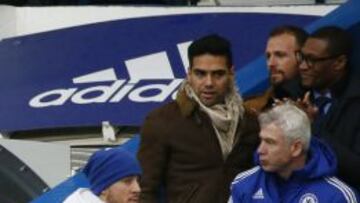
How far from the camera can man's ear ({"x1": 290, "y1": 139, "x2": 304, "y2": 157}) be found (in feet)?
25.1

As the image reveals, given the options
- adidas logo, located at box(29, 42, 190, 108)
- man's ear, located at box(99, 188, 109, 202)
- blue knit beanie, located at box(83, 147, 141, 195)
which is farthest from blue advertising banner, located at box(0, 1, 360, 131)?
Result: man's ear, located at box(99, 188, 109, 202)

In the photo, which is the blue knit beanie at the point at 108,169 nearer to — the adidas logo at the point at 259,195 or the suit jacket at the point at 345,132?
the adidas logo at the point at 259,195

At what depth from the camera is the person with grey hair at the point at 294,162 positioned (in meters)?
7.65

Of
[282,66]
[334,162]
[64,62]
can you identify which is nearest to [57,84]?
[64,62]

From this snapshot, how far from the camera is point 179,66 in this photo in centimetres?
1226

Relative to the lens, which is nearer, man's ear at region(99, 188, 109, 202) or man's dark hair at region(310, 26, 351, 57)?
man's ear at region(99, 188, 109, 202)

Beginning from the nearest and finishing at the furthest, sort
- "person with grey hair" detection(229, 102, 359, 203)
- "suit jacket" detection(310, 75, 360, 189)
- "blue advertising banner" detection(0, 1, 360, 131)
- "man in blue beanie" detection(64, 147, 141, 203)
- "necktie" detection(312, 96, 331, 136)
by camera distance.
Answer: "man in blue beanie" detection(64, 147, 141, 203) → "person with grey hair" detection(229, 102, 359, 203) → "suit jacket" detection(310, 75, 360, 189) → "necktie" detection(312, 96, 331, 136) → "blue advertising banner" detection(0, 1, 360, 131)

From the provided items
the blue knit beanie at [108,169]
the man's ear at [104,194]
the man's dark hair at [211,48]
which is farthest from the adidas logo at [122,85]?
the man's ear at [104,194]

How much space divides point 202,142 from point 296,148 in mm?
721

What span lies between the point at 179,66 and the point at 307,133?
15.2 ft

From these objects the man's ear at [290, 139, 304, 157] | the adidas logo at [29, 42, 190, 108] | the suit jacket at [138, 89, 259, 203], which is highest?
the man's ear at [290, 139, 304, 157]

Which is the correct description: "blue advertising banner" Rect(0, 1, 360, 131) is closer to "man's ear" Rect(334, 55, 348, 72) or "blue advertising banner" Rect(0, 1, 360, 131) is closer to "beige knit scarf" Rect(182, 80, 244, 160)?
"beige knit scarf" Rect(182, 80, 244, 160)

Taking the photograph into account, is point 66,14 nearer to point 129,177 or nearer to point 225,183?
point 225,183

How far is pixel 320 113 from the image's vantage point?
815 centimetres
